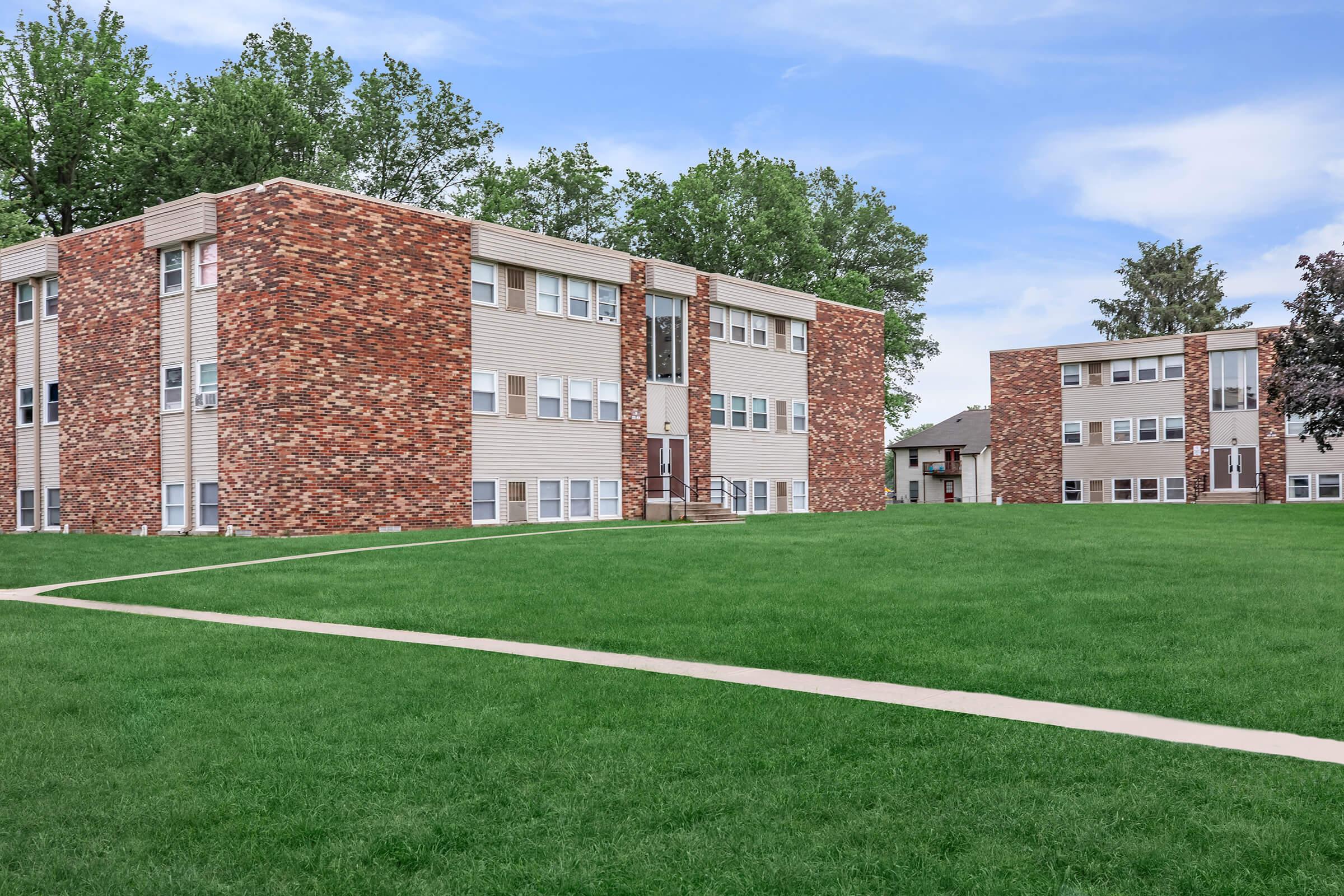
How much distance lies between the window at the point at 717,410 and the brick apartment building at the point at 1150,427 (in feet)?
75.1

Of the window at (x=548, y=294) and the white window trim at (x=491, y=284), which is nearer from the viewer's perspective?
the white window trim at (x=491, y=284)

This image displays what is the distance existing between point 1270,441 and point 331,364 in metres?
40.7

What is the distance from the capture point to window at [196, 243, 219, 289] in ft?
87.5

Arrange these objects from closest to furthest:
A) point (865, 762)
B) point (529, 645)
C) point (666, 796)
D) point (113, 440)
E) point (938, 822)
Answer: point (938, 822) < point (666, 796) < point (865, 762) < point (529, 645) < point (113, 440)

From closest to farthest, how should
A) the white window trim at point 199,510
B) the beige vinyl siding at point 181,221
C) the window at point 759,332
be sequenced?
the beige vinyl siding at point 181,221, the white window trim at point 199,510, the window at point 759,332

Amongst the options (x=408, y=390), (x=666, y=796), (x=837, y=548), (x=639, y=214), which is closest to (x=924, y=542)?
(x=837, y=548)

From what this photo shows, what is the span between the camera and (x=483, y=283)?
96.6 feet

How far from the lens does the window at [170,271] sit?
2761 cm

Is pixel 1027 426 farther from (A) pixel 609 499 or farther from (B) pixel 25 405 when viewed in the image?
(B) pixel 25 405

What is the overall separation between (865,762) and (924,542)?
14.4 metres

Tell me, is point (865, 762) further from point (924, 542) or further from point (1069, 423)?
point (1069, 423)

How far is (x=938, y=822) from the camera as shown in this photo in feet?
17.5

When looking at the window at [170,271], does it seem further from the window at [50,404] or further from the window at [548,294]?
the window at [548,294]

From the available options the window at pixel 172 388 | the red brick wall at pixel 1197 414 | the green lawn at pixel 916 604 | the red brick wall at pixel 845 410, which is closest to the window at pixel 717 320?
the red brick wall at pixel 845 410
